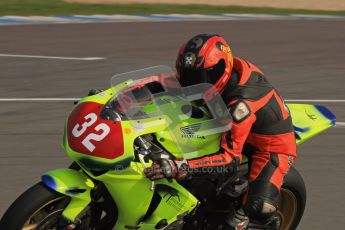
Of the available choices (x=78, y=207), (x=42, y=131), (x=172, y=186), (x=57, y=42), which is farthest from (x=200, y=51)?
(x=57, y=42)

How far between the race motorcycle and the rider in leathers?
0.11 m

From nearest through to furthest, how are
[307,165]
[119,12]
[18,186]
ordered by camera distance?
[18,186], [307,165], [119,12]

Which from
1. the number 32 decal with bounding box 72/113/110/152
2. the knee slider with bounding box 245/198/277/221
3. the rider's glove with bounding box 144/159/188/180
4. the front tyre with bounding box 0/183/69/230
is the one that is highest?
the number 32 decal with bounding box 72/113/110/152

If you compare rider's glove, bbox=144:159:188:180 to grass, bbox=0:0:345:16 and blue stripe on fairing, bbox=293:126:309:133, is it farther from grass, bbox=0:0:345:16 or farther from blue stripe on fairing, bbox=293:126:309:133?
grass, bbox=0:0:345:16

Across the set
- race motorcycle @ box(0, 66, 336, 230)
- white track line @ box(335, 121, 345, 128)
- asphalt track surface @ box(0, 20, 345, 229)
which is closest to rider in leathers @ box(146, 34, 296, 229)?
race motorcycle @ box(0, 66, 336, 230)

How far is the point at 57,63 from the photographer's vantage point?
15.0 m

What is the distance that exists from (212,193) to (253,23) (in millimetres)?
15487

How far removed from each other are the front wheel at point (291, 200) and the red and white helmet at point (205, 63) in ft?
3.20

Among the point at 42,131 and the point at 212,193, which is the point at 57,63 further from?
the point at 212,193

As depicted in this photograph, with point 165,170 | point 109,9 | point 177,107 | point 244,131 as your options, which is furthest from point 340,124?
point 109,9

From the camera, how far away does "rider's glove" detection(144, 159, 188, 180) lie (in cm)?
532

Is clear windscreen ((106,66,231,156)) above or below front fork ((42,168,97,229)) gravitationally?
above

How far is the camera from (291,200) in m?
6.52

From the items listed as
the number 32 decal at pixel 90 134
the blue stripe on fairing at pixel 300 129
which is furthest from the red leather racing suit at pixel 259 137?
the number 32 decal at pixel 90 134
